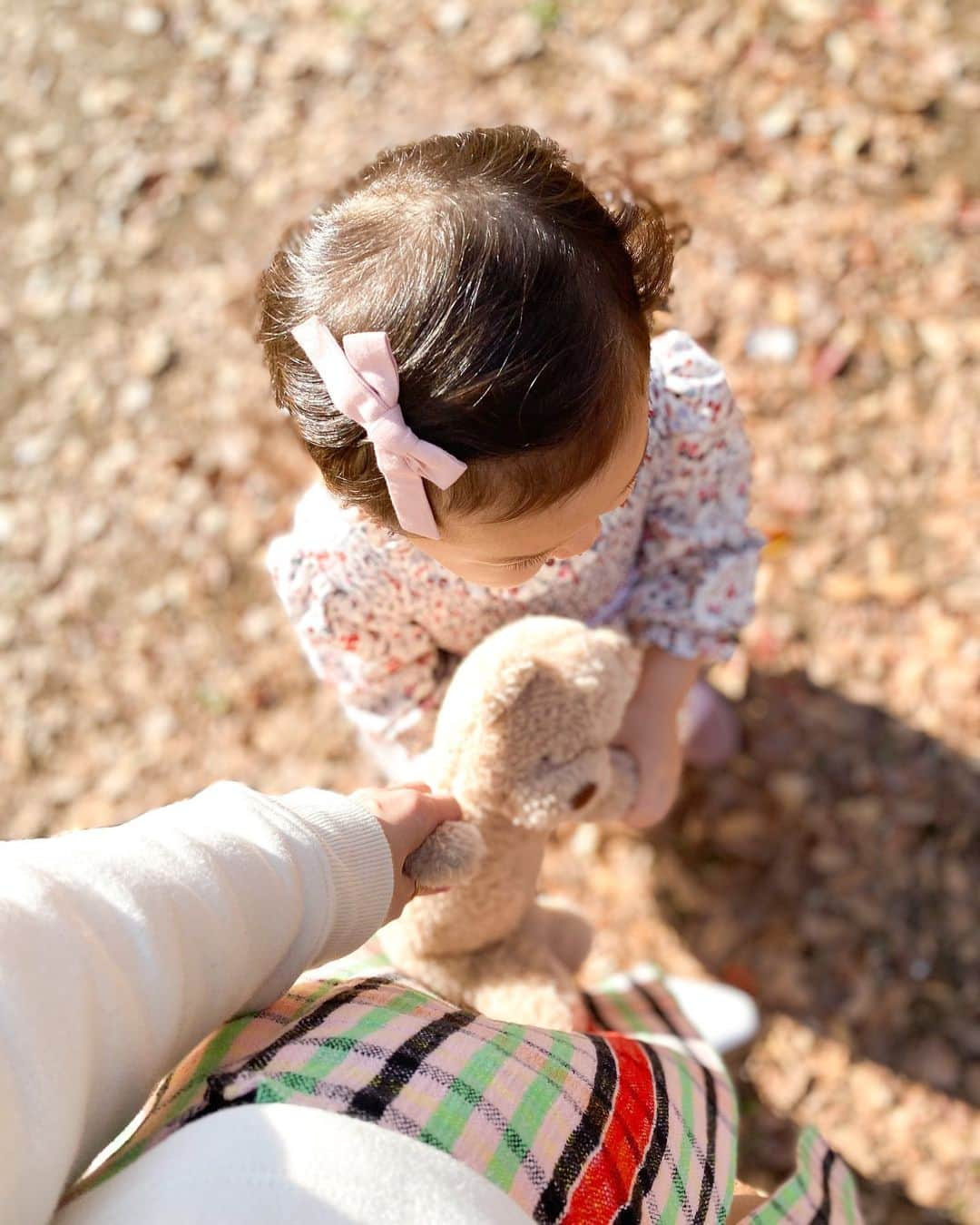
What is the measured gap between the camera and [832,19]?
2834 millimetres

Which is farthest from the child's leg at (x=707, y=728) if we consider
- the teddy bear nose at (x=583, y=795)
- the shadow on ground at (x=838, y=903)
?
the teddy bear nose at (x=583, y=795)

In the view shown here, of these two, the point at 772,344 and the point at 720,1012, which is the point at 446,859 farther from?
the point at 772,344

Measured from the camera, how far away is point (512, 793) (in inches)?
48.9

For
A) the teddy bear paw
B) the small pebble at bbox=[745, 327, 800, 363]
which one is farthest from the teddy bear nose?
the small pebble at bbox=[745, 327, 800, 363]

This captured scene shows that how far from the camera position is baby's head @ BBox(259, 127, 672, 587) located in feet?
3.25

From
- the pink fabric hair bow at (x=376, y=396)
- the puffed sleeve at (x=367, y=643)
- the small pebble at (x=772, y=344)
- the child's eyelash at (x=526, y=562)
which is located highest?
the pink fabric hair bow at (x=376, y=396)

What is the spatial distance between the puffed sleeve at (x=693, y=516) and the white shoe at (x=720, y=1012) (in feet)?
2.28

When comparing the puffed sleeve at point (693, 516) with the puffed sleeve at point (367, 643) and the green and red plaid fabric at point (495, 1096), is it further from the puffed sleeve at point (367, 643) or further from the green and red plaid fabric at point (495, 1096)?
the green and red plaid fabric at point (495, 1096)

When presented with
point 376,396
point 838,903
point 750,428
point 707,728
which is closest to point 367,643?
point 376,396

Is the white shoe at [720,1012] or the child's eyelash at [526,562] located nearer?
the child's eyelash at [526,562]

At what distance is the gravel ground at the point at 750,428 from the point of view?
2066 mm

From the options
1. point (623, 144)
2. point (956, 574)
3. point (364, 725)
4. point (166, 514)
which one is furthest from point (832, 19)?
point (364, 725)

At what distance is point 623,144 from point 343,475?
2113 millimetres

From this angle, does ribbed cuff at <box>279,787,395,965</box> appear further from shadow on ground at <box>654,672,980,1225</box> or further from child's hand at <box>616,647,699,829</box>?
shadow on ground at <box>654,672,980,1225</box>
